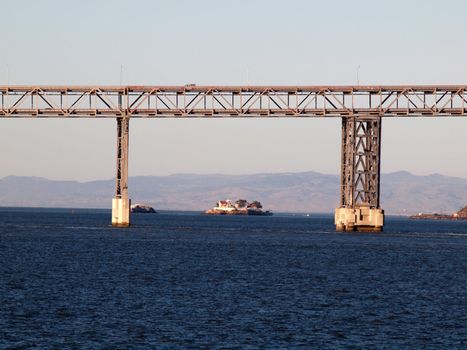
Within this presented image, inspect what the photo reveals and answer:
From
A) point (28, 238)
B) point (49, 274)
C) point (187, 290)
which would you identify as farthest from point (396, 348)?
point (28, 238)

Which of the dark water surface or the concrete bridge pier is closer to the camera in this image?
the dark water surface

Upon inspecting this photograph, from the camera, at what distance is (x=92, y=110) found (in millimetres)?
137500

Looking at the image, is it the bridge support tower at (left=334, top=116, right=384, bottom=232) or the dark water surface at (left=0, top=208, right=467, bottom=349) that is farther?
the bridge support tower at (left=334, top=116, right=384, bottom=232)

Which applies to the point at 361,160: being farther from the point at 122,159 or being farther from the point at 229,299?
the point at 229,299

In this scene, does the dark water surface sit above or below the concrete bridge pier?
below

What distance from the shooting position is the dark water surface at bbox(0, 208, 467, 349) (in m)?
47.9

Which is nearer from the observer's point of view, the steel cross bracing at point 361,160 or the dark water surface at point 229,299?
the dark water surface at point 229,299

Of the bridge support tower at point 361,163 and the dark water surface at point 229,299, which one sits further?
the bridge support tower at point 361,163

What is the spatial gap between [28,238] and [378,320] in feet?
266

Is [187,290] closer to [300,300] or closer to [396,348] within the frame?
[300,300]

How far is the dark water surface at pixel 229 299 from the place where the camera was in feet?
157

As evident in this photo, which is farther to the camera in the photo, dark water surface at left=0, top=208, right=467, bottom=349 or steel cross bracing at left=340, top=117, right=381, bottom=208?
steel cross bracing at left=340, top=117, right=381, bottom=208

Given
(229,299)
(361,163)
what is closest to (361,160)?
(361,163)

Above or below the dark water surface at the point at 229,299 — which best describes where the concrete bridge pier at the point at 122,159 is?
above
